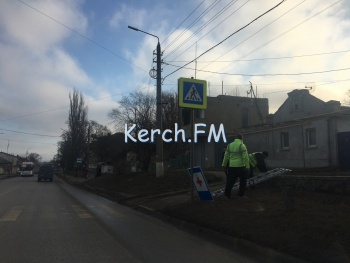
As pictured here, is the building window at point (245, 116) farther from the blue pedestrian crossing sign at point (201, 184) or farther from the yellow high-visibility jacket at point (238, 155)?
the yellow high-visibility jacket at point (238, 155)

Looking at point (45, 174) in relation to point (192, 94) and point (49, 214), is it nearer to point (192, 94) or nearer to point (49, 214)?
point (49, 214)

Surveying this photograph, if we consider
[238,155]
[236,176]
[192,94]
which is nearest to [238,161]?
[238,155]

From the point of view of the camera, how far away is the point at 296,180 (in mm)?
11734

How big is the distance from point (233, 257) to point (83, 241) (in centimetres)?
323

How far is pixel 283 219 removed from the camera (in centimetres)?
792

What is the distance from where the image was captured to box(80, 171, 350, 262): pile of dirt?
619cm

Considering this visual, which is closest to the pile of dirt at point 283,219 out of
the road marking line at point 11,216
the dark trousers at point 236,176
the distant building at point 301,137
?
the dark trousers at point 236,176

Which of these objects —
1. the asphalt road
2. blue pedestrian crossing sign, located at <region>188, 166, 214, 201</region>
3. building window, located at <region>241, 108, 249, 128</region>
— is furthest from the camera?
building window, located at <region>241, 108, 249, 128</region>

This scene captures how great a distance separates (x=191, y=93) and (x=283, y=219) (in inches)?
200

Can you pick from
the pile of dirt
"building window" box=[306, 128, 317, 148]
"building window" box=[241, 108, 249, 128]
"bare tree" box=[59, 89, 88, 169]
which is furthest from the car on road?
the pile of dirt

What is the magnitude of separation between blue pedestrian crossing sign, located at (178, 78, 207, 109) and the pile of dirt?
9.46 feet

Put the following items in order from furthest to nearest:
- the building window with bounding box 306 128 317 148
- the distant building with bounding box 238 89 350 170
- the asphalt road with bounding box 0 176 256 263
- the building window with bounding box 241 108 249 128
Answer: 1. the building window with bounding box 241 108 249 128
2. the building window with bounding box 306 128 317 148
3. the distant building with bounding box 238 89 350 170
4. the asphalt road with bounding box 0 176 256 263

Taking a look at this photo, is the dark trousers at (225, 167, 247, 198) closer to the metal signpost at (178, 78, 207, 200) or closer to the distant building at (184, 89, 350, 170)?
the metal signpost at (178, 78, 207, 200)

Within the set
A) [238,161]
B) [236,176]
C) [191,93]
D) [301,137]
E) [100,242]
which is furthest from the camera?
[301,137]
